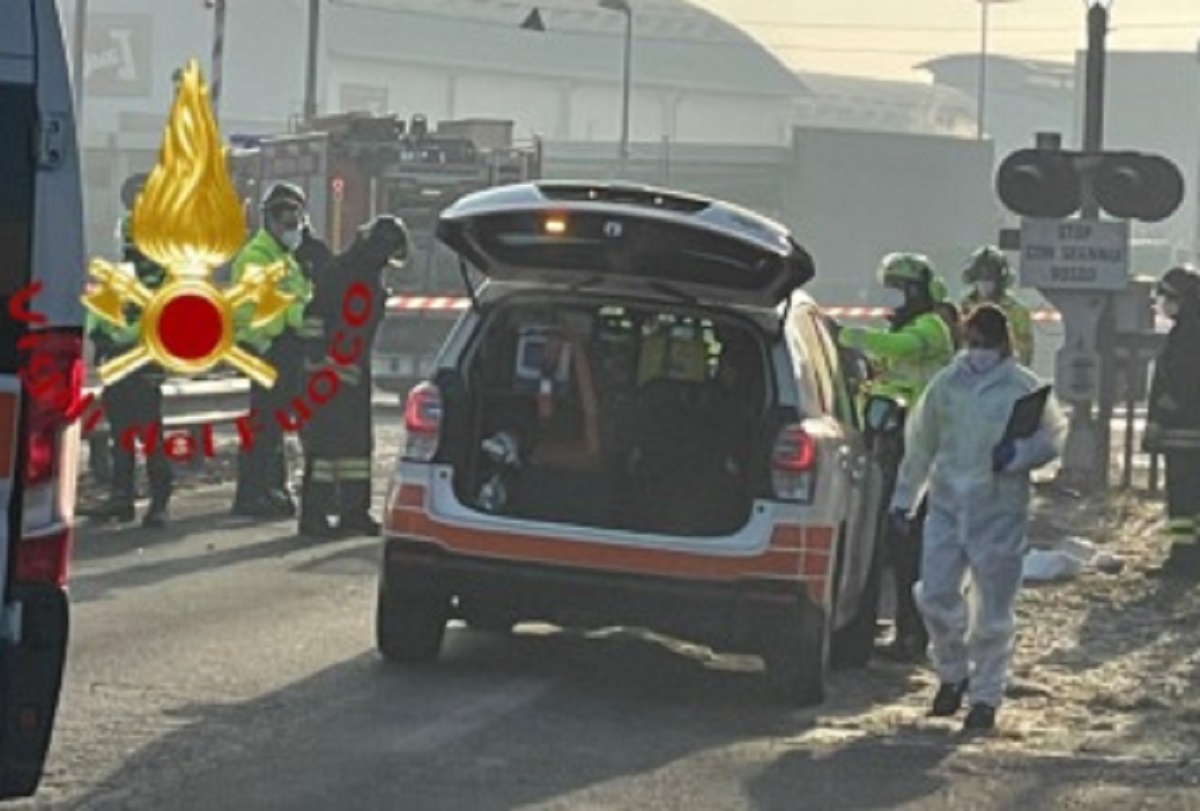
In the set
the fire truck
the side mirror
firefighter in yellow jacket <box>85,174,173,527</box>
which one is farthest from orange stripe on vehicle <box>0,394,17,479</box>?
the fire truck

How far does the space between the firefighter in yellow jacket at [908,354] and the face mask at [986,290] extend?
1822 mm

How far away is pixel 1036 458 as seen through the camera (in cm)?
1137

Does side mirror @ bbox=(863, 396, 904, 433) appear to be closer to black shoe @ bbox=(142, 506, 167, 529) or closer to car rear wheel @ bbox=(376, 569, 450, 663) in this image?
car rear wheel @ bbox=(376, 569, 450, 663)

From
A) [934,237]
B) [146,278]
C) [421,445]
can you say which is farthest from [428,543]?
[934,237]

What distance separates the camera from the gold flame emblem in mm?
12703

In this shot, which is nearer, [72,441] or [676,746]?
[72,441]

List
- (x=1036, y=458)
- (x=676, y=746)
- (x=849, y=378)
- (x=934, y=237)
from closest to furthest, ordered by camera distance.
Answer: (x=676, y=746)
(x=1036, y=458)
(x=849, y=378)
(x=934, y=237)

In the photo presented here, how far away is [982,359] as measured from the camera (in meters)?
11.6

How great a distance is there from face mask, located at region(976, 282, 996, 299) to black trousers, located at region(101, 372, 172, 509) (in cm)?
483

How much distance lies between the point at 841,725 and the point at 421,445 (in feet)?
6.63

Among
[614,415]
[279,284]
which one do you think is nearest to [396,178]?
[279,284]

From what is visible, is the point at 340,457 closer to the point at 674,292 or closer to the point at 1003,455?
the point at 674,292

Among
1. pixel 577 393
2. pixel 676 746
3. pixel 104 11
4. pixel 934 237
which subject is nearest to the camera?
pixel 676 746

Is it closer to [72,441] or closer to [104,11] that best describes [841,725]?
[72,441]
